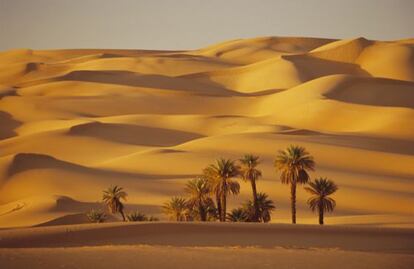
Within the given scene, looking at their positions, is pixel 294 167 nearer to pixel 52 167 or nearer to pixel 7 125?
pixel 52 167

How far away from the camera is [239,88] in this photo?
4272 inches

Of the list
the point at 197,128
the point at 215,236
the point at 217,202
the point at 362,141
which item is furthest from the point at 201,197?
the point at 197,128

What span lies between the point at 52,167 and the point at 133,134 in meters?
21.9

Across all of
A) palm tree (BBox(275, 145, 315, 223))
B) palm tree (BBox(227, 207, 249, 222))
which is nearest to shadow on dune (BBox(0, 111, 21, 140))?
palm tree (BBox(227, 207, 249, 222))

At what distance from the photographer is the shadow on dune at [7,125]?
7550 cm

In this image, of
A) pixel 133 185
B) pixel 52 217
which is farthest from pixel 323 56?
pixel 52 217

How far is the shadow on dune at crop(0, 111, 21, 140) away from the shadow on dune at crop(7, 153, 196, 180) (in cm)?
2617

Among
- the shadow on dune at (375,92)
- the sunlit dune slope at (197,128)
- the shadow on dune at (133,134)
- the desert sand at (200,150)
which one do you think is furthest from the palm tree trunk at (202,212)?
the shadow on dune at (375,92)

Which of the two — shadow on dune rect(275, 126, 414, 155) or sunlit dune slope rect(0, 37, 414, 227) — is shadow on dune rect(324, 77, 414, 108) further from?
shadow on dune rect(275, 126, 414, 155)

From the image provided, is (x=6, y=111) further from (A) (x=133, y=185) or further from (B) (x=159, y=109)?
(A) (x=133, y=185)

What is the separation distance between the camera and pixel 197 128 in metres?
73.8

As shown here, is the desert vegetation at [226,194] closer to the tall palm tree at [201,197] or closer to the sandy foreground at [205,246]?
the tall palm tree at [201,197]

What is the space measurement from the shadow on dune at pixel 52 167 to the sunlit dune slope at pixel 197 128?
0.28 ft

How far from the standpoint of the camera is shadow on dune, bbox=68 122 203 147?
6806 cm
